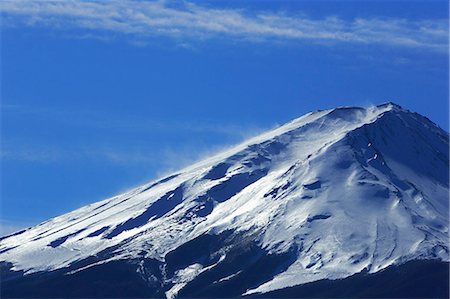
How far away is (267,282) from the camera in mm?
138750

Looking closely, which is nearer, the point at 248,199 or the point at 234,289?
the point at 234,289

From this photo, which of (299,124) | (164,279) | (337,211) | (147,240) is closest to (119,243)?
(147,240)

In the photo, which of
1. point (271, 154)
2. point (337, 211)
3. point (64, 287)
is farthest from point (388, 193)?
point (64, 287)

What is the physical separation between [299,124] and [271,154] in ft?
34.6

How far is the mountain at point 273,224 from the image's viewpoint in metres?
140

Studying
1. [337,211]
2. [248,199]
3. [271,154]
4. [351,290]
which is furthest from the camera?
[271,154]

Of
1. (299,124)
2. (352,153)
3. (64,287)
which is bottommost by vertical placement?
(64,287)

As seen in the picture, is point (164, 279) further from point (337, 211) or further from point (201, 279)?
Result: point (337, 211)

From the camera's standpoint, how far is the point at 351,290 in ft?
442

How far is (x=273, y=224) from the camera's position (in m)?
151

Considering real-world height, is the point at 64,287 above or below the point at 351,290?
above

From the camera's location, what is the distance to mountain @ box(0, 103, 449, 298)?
14038cm

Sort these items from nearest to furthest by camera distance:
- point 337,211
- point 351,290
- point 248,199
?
point 351,290
point 337,211
point 248,199

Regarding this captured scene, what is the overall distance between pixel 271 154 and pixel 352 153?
1238 centimetres
